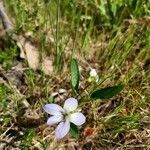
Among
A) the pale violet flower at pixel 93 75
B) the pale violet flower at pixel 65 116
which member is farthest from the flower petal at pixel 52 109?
the pale violet flower at pixel 93 75

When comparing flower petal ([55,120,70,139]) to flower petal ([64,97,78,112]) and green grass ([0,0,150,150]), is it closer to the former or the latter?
flower petal ([64,97,78,112])

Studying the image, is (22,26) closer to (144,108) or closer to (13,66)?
(13,66)

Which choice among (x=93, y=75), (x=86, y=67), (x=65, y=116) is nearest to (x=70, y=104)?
(x=65, y=116)

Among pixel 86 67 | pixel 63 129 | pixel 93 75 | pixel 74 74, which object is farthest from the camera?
pixel 86 67

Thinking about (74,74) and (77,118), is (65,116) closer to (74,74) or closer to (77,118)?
(77,118)

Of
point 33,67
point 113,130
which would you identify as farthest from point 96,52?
point 113,130

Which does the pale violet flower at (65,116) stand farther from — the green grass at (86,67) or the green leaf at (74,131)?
the green grass at (86,67)

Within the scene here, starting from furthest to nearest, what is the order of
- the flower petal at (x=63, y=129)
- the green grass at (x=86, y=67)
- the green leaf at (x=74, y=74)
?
the green grass at (x=86, y=67)
the green leaf at (x=74, y=74)
the flower petal at (x=63, y=129)
